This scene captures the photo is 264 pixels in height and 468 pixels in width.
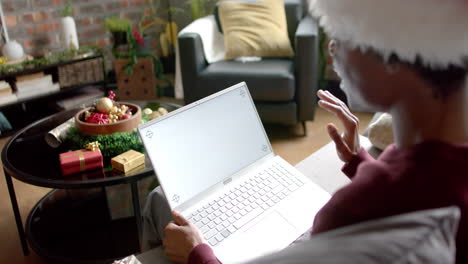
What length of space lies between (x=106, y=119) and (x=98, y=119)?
33 mm

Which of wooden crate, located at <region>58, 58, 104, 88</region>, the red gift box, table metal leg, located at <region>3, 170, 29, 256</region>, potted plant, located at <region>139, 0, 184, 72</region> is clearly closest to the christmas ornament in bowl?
the red gift box

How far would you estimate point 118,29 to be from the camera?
3.37m

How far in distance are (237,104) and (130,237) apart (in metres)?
0.95

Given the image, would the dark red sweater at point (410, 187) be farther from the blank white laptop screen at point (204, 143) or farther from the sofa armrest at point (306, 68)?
the sofa armrest at point (306, 68)

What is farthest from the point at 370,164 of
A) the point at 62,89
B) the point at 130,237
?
the point at 62,89

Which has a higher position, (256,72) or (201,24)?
(201,24)

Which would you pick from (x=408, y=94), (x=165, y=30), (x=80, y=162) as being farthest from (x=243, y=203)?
(x=165, y=30)

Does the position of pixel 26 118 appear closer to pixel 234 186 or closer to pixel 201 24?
pixel 201 24

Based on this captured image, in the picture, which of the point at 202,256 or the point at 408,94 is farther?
the point at 202,256

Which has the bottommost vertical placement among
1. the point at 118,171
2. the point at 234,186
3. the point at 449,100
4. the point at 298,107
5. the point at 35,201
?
the point at 35,201

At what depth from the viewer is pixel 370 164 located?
0.58 m

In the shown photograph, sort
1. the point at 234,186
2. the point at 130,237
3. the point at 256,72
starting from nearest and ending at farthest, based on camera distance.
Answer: the point at 234,186, the point at 130,237, the point at 256,72

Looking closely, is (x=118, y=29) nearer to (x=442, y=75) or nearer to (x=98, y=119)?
(x=98, y=119)

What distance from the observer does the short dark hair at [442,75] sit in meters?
0.57
